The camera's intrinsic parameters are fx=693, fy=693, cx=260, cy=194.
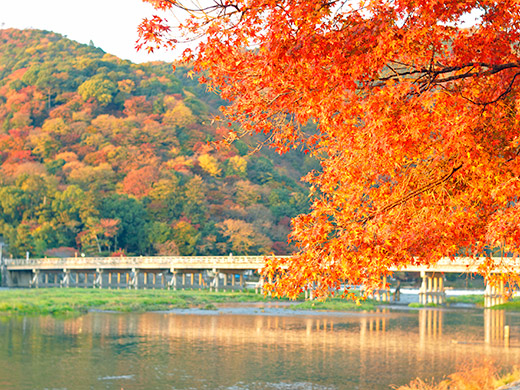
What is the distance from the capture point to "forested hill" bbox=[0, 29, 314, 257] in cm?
7462

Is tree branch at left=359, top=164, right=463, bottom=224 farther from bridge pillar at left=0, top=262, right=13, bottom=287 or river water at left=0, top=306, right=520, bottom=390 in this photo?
bridge pillar at left=0, top=262, right=13, bottom=287

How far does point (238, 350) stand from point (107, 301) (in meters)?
24.1

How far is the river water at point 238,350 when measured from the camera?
20.5 m

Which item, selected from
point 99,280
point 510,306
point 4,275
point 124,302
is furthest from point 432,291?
point 4,275

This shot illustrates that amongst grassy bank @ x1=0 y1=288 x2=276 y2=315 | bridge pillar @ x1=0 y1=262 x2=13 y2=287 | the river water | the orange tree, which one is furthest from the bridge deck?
the orange tree

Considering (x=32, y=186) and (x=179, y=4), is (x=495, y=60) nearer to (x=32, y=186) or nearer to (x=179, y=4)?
(x=179, y=4)

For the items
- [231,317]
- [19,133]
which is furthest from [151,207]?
[231,317]

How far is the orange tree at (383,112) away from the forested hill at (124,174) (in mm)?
53191

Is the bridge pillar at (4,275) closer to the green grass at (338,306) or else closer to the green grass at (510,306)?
the green grass at (338,306)

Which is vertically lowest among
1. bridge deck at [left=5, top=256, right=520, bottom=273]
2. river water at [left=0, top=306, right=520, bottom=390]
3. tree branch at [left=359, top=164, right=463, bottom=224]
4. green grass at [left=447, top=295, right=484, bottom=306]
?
green grass at [left=447, top=295, right=484, bottom=306]

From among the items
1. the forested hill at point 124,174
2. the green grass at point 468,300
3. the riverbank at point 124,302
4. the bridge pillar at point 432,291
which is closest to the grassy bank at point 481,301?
the green grass at point 468,300

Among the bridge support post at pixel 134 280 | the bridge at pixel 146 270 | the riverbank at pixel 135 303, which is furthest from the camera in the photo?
the bridge support post at pixel 134 280

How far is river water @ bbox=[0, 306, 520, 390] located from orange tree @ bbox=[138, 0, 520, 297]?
11.4 m

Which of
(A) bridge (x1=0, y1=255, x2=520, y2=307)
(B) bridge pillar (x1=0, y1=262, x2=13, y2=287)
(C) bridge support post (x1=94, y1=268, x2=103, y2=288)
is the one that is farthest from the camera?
(B) bridge pillar (x1=0, y1=262, x2=13, y2=287)
